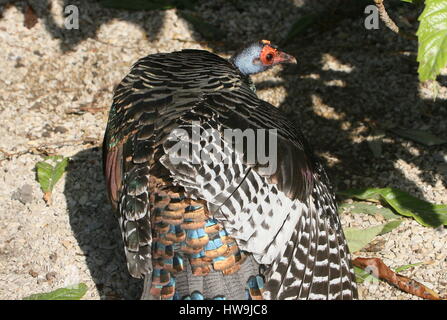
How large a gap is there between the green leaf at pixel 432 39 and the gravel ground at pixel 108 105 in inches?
24.0

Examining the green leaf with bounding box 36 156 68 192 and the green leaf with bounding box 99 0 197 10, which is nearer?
the green leaf with bounding box 36 156 68 192

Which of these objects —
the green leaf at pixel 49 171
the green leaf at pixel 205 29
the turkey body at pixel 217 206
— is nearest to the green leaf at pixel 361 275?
the turkey body at pixel 217 206

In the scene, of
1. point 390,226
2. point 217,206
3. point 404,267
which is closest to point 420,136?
point 390,226

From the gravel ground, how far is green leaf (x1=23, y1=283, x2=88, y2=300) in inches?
2.5

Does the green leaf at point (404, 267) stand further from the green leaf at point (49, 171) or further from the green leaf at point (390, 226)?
the green leaf at point (49, 171)

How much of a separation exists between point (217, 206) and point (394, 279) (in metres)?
1.12

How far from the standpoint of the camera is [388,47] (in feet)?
16.9

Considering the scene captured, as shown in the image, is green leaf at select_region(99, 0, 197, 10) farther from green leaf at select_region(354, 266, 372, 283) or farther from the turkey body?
green leaf at select_region(354, 266, 372, 283)

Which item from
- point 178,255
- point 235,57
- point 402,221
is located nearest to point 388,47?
point 235,57

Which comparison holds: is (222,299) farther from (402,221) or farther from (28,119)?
(28,119)

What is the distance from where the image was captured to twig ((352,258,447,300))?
11.7ft

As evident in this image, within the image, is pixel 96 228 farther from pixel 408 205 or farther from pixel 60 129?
pixel 408 205

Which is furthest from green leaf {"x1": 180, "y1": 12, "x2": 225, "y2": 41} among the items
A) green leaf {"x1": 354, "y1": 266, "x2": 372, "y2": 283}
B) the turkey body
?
green leaf {"x1": 354, "y1": 266, "x2": 372, "y2": 283}

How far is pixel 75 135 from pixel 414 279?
7.86 ft
